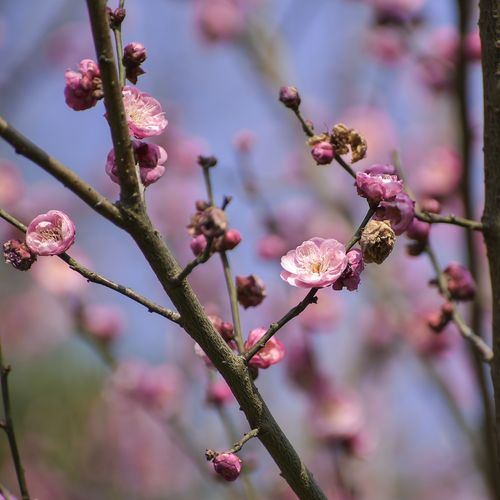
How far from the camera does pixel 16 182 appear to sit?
3383mm

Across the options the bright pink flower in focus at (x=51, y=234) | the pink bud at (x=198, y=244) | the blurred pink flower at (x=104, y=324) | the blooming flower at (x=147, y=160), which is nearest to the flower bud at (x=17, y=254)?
the bright pink flower in focus at (x=51, y=234)

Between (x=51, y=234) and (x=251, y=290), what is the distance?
450 millimetres

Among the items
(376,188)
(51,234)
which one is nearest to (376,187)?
(376,188)

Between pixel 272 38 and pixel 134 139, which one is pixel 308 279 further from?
pixel 272 38

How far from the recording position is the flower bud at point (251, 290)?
1514 millimetres

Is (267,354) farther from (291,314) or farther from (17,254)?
(17,254)

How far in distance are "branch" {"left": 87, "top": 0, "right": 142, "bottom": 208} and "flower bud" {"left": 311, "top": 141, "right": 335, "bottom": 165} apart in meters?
0.41

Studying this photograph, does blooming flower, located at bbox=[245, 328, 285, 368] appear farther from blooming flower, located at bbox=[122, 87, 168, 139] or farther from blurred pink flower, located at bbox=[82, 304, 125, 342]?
blurred pink flower, located at bbox=[82, 304, 125, 342]

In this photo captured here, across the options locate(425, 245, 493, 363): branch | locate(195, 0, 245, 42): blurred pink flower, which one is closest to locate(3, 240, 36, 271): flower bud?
locate(425, 245, 493, 363): branch

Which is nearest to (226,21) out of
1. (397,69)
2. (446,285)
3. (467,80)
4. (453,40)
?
(397,69)

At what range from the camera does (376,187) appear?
4.13 ft

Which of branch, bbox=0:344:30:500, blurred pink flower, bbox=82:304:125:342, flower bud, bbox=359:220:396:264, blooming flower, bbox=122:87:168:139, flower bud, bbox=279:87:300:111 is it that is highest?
blurred pink flower, bbox=82:304:125:342

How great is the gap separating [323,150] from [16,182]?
7.78 feet

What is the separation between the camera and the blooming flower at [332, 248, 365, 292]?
4.07ft
